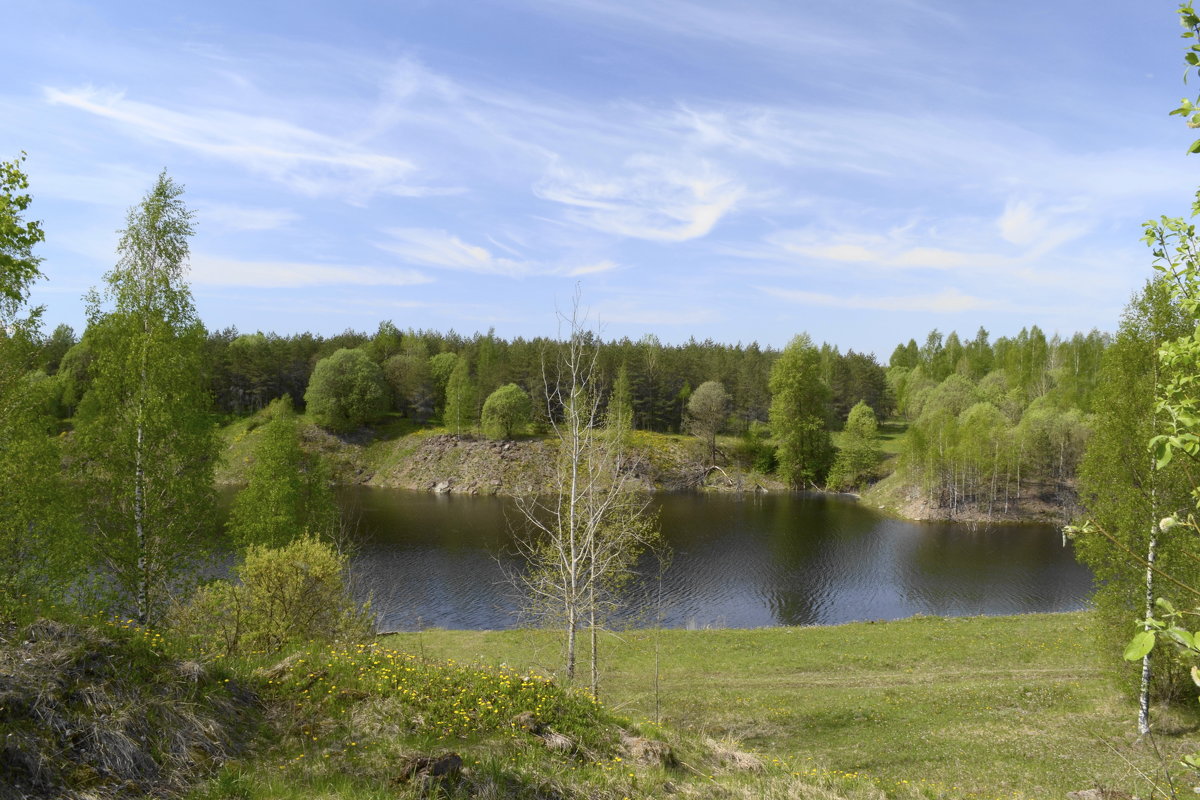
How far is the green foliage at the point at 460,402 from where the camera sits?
293 feet

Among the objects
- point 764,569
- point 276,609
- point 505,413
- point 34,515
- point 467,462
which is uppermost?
point 505,413

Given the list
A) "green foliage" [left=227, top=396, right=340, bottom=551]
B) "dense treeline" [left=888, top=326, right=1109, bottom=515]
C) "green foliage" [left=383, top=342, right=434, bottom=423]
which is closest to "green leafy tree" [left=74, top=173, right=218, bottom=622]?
"green foliage" [left=227, top=396, right=340, bottom=551]

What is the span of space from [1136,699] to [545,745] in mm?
18510

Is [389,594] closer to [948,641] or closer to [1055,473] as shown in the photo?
[948,641]

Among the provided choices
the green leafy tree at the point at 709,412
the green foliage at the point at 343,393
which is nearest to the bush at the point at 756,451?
the green leafy tree at the point at 709,412

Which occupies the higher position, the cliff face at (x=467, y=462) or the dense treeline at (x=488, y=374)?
the dense treeline at (x=488, y=374)

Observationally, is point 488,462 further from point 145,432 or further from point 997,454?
point 145,432

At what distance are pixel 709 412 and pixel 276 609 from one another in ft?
260

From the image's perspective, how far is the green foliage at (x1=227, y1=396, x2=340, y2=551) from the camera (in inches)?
1193

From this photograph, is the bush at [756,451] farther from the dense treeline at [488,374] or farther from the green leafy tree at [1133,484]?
the green leafy tree at [1133,484]

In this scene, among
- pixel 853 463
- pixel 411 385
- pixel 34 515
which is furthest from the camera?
pixel 411 385

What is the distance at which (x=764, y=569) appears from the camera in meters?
46.6

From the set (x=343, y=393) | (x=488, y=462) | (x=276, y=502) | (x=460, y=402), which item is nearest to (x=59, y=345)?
(x=343, y=393)

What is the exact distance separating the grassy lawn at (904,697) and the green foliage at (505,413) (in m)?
57.1
